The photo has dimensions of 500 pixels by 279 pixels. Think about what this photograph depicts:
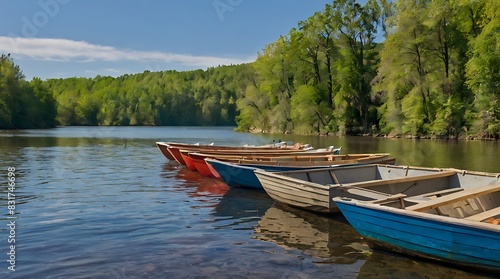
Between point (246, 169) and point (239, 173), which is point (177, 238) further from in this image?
point (239, 173)

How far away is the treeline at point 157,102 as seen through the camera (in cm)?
12975

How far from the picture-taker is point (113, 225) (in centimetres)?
1049

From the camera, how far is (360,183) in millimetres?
11133

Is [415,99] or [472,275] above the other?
[415,99]

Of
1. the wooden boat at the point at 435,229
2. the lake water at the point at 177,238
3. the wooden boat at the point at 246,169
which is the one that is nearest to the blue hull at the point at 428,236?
the wooden boat at the point at 435,229

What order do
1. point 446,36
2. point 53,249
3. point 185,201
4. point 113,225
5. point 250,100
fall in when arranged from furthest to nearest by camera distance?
point 250,100, point 446,36, point 185,201, point 113,225, point 53,249

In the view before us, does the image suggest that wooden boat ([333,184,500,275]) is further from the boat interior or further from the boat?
the boat

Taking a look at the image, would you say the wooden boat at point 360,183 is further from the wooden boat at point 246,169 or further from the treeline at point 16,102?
the treeline at point 16,102

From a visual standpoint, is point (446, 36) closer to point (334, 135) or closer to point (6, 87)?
point (334, 135)

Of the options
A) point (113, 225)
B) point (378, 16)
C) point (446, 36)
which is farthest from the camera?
point (378, 16)

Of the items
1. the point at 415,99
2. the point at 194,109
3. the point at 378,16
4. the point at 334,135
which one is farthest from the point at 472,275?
the point at 194,109

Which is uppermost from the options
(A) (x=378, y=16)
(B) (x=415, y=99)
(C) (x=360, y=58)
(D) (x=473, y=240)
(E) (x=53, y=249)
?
(A) (x=378, y=16)

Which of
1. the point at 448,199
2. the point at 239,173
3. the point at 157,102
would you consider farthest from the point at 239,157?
the point at 157,102

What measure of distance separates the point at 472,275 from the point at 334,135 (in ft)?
174
